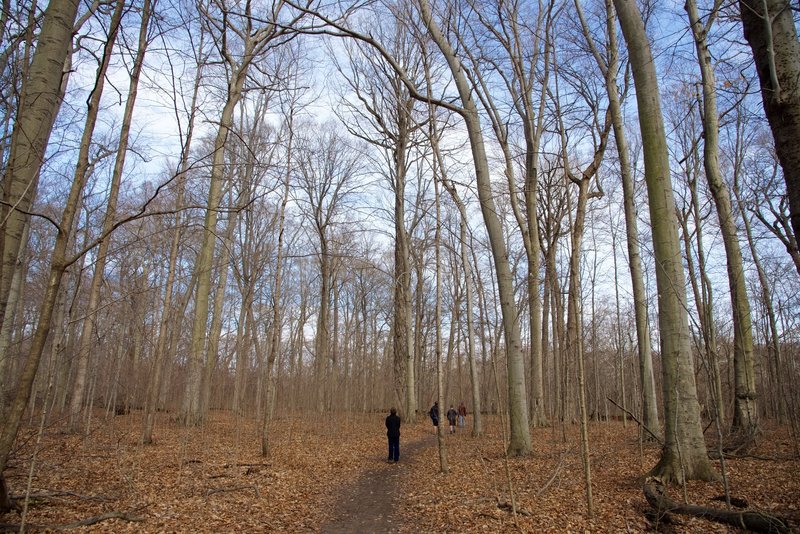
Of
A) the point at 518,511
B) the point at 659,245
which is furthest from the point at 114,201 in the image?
the point at 659,245

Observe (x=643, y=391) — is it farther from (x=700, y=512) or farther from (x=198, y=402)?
(x=198, y=402)

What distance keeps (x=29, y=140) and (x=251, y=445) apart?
9.03 meters

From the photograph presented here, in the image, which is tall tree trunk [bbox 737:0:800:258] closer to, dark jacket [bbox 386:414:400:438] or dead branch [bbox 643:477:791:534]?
dead branch [bbox 643:477:791:534]

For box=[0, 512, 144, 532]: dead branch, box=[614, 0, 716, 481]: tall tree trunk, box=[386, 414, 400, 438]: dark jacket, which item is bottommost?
box=[0, 512, 144, 532]: dead branch

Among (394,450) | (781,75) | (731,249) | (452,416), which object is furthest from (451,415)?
(781,75)

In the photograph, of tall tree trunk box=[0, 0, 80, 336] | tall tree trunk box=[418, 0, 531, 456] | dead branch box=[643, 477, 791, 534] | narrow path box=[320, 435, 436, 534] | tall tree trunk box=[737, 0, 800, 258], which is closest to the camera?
tall tree trunk box=[737, 0, 800, 258]

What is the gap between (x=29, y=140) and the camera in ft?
11.2

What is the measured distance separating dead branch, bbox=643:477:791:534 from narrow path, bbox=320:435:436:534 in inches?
118

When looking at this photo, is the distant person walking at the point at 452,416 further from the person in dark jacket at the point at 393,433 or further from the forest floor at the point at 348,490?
the person in dark jacket at the point at 393,433

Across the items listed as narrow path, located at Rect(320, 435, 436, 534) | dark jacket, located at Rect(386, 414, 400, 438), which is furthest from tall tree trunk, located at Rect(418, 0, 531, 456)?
narrow path, located at Rect(320, 435, 436, 534)

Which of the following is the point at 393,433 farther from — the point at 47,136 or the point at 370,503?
the point at 47,136

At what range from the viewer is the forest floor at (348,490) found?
492 cm

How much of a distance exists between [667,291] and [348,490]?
19.1ft

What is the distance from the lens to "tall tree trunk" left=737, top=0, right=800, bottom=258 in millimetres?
3395
